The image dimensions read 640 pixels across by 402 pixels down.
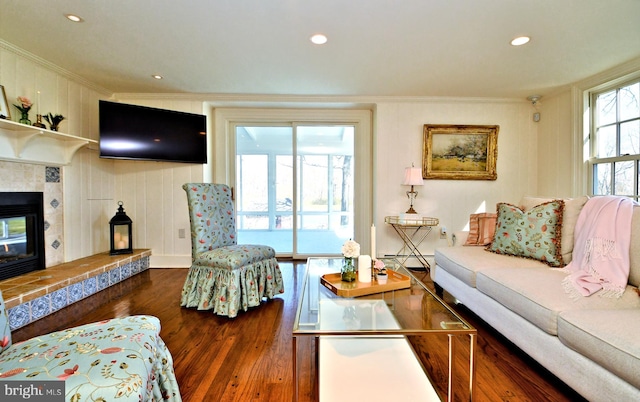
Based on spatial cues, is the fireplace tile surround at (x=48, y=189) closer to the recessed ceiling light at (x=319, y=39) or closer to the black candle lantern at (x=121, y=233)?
the black candle lantern at (x=121, y=233)

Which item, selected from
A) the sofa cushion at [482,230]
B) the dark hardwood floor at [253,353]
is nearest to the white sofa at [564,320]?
the dark hardwood floor at [253,353]

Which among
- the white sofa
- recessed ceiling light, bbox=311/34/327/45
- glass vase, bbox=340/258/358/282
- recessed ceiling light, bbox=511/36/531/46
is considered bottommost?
the white sofa

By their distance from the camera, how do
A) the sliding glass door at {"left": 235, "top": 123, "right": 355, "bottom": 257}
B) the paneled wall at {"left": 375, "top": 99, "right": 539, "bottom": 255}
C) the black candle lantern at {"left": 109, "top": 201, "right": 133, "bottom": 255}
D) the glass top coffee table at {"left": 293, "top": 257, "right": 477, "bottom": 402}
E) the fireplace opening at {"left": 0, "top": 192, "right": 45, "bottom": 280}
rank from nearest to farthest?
the glass top coffee table at {"left": 293, "top": 257, "right": 477, "bottom": 402} → the fireplace opening at {"left": 0, "top": 192, "right": 45, "bottom": 280} → the black candle lantern at {"left": 109, "top": 201, "right": 133, "bottom": 255} → the paneled wall at {"left": 375, "top": 99, "right": 539, "bottom": 255} → the sliding glass door at {"left": 235, "top": 123, "right": 355, "bottom": 257}

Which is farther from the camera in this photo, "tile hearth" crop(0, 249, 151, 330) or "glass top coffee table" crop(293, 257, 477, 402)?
"tile hearth" crop(0, 249, 151, 330)

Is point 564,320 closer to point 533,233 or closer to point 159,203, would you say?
point 533,233

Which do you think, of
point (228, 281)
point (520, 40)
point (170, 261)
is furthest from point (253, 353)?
point (520, 40)

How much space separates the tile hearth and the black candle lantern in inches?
5.2

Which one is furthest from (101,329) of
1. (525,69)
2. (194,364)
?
Result: (525,69)

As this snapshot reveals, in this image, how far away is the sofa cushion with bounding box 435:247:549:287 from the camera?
79.4 inches

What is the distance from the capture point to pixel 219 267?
221 centimetres

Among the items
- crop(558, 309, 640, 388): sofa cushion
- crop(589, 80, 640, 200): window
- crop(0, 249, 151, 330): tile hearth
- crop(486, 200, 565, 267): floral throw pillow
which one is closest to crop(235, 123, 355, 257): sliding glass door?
crop(0, 249, 151, 330): tile hearth

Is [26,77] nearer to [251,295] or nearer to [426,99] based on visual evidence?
[251,295]

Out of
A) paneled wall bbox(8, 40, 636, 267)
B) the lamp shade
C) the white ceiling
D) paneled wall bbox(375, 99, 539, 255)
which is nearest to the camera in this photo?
the white ceiling

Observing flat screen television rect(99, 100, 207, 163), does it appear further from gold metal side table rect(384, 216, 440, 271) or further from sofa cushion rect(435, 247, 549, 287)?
sofa cushion rect(435, 247, 549, 287)
